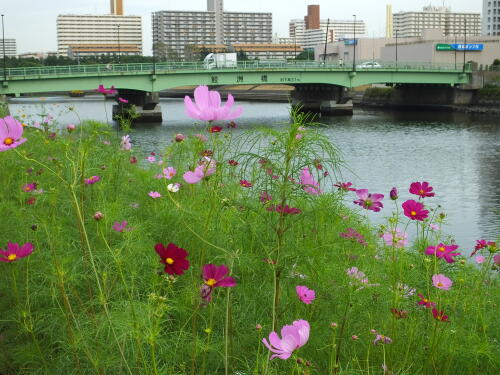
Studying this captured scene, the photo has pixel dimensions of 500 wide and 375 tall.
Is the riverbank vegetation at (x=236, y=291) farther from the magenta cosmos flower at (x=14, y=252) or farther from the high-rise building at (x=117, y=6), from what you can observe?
the high-rise building at (x=117, y=6)

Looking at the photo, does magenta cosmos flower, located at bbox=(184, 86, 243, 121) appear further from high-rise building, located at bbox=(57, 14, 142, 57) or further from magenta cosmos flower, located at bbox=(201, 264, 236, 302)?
high-rise building, located at bbox=(57, 14, 142, 57)

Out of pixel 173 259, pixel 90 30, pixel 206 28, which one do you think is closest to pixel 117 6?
pixel 90 30

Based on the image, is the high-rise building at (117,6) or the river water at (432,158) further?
the high-rise building at (117,6)

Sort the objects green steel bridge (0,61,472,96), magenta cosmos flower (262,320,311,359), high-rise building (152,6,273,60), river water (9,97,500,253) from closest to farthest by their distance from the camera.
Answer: magenta cosmos flower (262,320,311,359) → river water (9,97,500,253) → green steel bridge (0,61,472,96) → high-rise building (152,6,273,60)

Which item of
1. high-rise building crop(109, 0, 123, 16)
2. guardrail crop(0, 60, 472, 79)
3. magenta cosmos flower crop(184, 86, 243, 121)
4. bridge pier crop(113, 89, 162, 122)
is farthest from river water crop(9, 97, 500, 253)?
high-rise building crop(109, 0, 123, 16)

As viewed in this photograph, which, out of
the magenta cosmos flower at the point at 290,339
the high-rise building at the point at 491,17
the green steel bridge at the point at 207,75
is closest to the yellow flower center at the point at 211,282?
the magenta cosmos flower at the point at 290,339

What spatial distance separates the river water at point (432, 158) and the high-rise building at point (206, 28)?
393 feet

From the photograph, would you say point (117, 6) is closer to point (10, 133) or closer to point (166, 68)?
point (166, 68)

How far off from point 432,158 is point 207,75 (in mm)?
18808

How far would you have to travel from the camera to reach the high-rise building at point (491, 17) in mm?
110750

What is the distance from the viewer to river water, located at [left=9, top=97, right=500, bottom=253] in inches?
450

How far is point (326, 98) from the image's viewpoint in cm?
4288

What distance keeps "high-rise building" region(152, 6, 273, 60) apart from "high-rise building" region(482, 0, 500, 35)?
205 ft

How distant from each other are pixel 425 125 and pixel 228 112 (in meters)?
31.6
